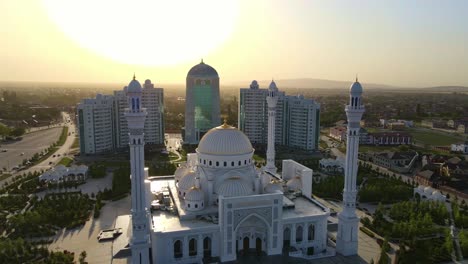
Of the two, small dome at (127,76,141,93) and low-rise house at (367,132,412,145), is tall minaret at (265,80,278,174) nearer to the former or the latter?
small dome at (127,76,141,93)

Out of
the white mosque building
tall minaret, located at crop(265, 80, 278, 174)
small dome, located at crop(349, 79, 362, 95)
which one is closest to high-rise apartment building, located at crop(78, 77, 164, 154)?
tall minaret, located at crop(265, 80, 278, 174)

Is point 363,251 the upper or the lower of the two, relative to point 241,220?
lower

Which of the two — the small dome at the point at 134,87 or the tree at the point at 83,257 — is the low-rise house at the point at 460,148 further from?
the tree at the point at 83,257

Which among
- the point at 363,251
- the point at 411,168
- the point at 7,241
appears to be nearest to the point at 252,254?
the point at 363,251

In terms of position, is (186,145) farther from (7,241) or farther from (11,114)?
(11,114)

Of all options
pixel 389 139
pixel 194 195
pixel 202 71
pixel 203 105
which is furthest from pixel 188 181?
pixel 389 139

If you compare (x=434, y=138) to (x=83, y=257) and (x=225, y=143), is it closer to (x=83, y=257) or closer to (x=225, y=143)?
(x=225, y=143)
